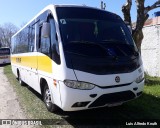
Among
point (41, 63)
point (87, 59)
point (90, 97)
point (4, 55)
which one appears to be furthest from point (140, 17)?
point (4, 55)

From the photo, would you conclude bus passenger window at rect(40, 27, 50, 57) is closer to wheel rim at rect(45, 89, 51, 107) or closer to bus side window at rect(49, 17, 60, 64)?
bus side window at rect(49, 17, 60, 64)

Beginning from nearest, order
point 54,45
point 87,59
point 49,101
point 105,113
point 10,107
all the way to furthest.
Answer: point 87,59
point 54,45
point 105,113
point 49,101
point 10,107

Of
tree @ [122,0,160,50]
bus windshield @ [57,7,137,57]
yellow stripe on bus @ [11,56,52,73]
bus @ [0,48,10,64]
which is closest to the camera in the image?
bus windshield @ [57,7,137,57]

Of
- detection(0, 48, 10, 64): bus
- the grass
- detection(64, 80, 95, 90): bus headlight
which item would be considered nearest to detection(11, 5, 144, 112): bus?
detection(64, 80, 95, 90): bus headlight

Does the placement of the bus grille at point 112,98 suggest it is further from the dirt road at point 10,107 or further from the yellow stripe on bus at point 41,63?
the dirt road at point 10,107

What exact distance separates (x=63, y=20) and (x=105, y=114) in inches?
104

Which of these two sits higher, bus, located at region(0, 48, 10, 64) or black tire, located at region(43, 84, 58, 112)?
black tire, located at region(43, 84, 58, 112)

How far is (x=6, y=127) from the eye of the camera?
6.48 meters

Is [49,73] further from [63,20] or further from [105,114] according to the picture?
[105,114]

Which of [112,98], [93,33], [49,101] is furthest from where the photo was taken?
[49,101]

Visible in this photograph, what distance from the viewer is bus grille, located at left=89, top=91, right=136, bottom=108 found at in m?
5.84

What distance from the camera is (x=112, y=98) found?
5.96 meters

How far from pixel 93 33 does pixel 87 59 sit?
0.91 metres

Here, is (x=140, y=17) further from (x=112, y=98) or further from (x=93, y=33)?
(x=112, y=98)
